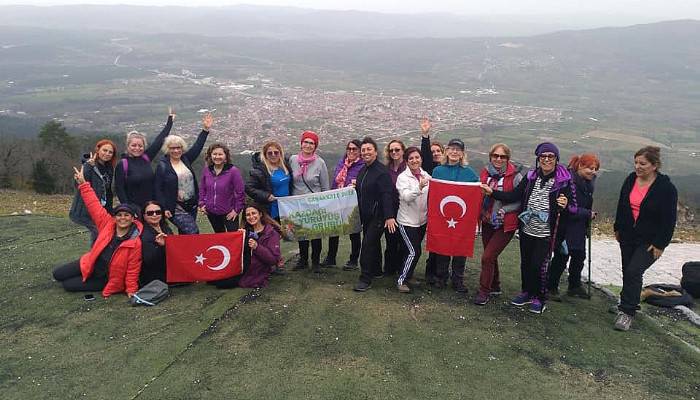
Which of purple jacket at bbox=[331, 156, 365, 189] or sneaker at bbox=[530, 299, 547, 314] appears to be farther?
purple jacket at bbox=[331, 156, 365, 189]

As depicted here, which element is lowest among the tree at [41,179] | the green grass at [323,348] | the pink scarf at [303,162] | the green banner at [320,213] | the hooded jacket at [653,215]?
the tree at [41,179]

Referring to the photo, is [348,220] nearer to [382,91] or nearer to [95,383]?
[95,383]

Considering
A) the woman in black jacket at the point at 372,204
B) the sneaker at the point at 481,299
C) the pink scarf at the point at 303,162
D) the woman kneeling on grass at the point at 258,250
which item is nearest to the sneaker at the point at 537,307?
the sneaker at the point at 481,299

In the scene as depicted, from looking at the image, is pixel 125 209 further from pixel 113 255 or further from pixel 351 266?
pixel 351 266

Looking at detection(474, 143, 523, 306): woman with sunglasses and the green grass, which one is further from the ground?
detection(474, 143, 523, 306): woman with sunglasses

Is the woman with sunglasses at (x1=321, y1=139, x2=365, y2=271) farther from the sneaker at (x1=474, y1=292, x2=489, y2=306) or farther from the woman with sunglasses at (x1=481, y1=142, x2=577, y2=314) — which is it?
the sneaker at (x1=474, y1=292, x2=489, y2=306)

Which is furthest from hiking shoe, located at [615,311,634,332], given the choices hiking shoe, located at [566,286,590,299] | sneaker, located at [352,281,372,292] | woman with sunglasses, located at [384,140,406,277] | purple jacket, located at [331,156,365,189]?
purple jacket, located at [331,156,365,189]

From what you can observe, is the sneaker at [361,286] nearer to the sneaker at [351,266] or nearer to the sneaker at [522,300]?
the sneaker at [351,266]

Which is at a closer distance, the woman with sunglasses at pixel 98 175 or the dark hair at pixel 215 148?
the woman with sunglasses at pixel 98 175
